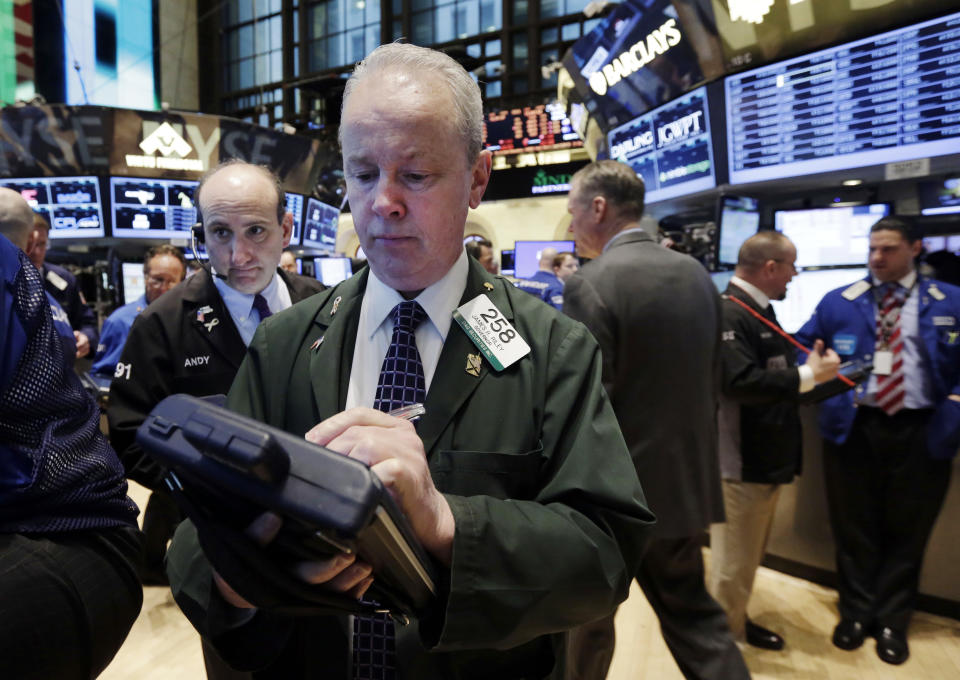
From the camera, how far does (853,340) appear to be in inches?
120

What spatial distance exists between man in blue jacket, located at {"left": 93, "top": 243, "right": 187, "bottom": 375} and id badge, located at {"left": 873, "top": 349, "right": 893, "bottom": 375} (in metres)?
3.85

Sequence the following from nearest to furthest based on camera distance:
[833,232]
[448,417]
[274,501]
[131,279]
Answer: [274,501], [448,417], [833,232], [131,279]

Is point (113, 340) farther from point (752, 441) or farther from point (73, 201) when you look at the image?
point (73, 201)

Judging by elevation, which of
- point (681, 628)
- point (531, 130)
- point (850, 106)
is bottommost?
point (681, 628)

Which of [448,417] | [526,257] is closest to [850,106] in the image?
[448,417]

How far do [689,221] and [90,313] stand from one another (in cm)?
476

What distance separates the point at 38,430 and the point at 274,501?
713 millimetres

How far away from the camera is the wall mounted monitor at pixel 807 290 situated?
11.9 feet

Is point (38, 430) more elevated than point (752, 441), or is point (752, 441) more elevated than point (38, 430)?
point (38, 430)

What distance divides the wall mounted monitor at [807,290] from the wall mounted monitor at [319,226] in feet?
25.5

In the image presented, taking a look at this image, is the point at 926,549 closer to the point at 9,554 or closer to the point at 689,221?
the point at 689,221

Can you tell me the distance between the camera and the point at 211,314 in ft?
6.41

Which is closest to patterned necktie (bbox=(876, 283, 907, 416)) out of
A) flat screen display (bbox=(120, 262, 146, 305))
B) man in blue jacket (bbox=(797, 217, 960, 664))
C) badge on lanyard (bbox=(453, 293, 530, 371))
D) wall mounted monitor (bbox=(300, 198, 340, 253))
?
man in blue jacket (bbox=(797, 217, 960, 664))

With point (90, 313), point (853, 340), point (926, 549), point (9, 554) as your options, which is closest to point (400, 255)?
point (9, 554)
